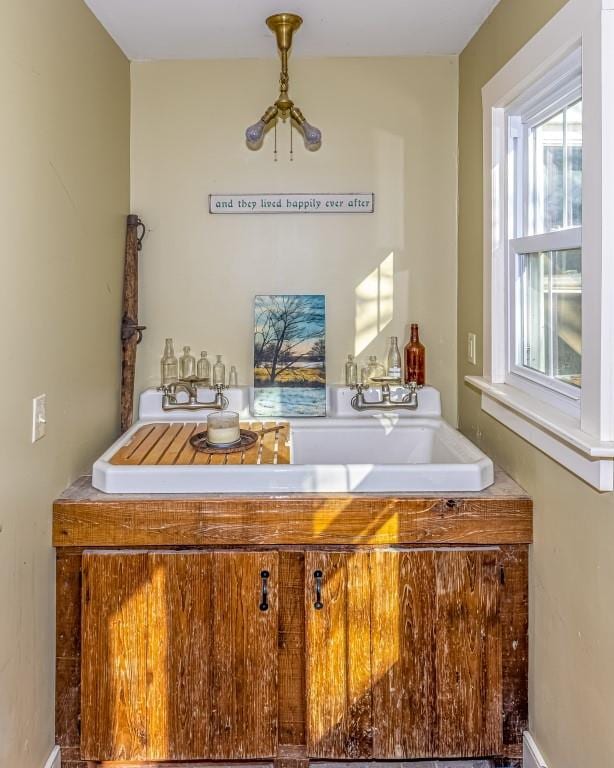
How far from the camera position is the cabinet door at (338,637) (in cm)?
178

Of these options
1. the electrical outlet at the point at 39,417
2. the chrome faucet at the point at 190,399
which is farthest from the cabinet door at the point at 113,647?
the chrome faucet at the point at 190,399

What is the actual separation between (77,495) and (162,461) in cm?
25

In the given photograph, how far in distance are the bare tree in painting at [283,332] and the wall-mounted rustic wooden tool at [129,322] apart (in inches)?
18.2

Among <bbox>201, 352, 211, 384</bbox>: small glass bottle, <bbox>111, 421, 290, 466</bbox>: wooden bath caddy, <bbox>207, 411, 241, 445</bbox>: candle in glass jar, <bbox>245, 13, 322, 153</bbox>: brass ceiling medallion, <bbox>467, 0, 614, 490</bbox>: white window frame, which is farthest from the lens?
<bbox>201, 352, 211, 384</bbox>: small glass bottle

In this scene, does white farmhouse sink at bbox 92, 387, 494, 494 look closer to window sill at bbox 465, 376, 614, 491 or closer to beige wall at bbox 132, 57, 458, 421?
window sill at bbox 465, 376, 614, 491

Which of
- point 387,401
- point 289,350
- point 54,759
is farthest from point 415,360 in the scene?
point 54,759

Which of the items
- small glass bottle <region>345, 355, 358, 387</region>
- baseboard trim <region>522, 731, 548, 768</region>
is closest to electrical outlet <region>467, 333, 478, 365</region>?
small glass bottle <region>345, 355, 358, 387</region>

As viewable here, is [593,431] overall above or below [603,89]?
below

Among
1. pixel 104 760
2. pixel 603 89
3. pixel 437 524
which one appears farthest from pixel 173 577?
pixel 603 89

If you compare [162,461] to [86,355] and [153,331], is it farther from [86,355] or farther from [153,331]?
[153,331]

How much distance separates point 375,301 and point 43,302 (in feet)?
4.30

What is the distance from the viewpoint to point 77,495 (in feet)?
6.01

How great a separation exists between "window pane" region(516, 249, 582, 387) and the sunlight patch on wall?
659mm

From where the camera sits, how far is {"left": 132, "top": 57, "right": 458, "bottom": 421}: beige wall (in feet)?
8.38
